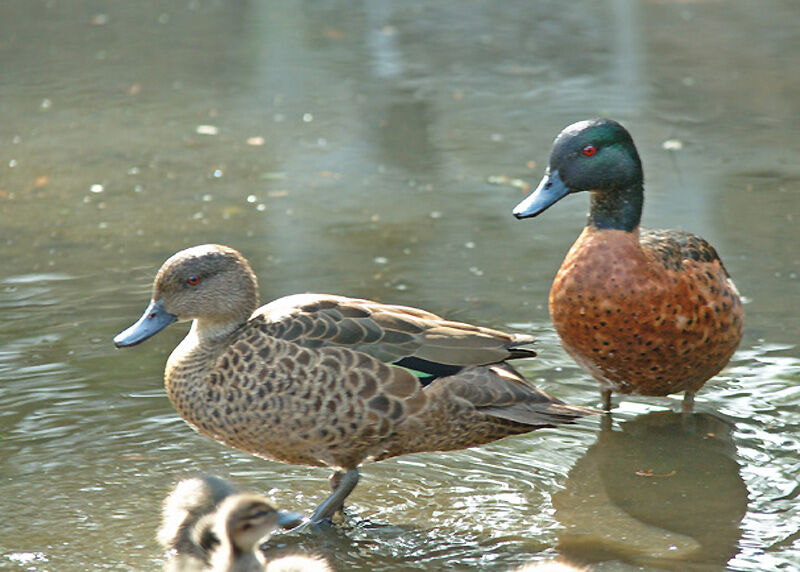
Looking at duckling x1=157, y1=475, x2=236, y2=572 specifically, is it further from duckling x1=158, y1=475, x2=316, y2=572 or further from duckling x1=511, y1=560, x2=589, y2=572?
duckling x1=511, y1=560, x2=589, y2=572

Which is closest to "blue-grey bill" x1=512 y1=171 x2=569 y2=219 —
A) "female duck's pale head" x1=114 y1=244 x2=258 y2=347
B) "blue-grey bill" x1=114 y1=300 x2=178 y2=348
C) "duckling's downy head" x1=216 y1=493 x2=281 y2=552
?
"female duck's pale head" x1=114 y1=244 x2=258 y2=347

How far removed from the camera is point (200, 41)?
1395 centimetres

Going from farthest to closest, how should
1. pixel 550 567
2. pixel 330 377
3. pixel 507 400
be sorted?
1. pixel 507 400
2. pixel 330 377
3. pixel 550 567

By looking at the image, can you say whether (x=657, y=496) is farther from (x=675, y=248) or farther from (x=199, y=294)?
(x=199, y=294)

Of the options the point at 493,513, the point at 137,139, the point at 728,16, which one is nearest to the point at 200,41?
the point at 137,139

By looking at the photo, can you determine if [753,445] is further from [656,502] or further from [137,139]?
[137,139]

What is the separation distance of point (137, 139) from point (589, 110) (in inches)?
153

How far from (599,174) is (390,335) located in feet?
→ 4.79

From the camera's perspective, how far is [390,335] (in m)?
5.02

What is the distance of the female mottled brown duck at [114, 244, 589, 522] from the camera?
4.84m

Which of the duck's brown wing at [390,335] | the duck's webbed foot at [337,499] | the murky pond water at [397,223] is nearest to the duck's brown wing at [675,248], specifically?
the murky pond water at [397,223]

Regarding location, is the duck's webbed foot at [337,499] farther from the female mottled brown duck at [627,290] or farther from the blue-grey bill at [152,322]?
the female mottled brown duck at [627,290]

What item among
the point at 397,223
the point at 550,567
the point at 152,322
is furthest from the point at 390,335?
the point at 397,223

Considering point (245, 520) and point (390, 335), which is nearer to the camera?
point (245, 520)
